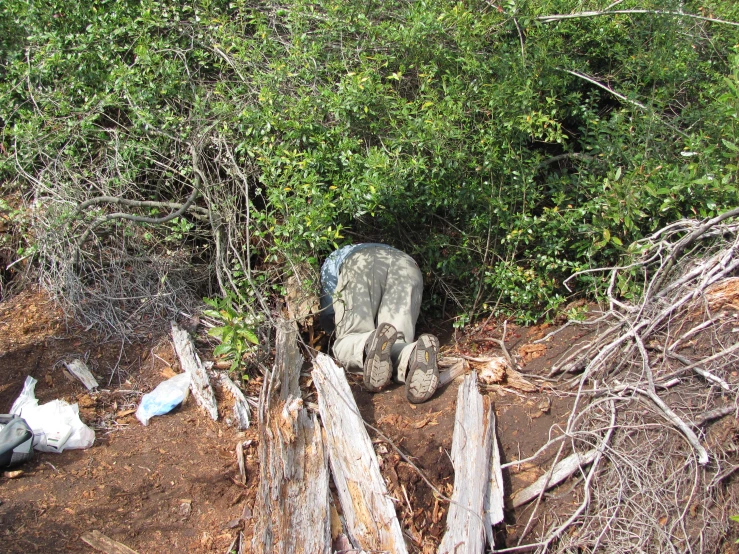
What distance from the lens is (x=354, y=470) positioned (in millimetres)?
3295

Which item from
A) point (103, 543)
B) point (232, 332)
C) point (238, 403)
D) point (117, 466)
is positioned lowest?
point (238, 403)

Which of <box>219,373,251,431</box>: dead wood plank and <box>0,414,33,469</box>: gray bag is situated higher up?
<box>0,414,33,469</box>: gray bag

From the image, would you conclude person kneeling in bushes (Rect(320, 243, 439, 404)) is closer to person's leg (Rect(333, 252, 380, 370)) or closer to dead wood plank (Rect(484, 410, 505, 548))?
person's leg (Rect(333, 252, 380, 370))

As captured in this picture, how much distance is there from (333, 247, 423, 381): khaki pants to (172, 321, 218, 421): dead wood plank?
84 cm

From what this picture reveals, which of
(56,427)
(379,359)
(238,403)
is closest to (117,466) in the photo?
(56,427)

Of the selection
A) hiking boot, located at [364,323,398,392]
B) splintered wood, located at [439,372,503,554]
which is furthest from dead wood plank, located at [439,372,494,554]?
hiking boot, located at [364,323,398,392]

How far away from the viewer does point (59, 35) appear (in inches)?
199

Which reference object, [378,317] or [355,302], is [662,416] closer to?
[378,317]

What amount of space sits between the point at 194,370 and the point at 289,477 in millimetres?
1279

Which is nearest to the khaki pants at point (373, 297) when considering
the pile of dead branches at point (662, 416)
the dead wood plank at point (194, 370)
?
the dead wood plank at point (194, 370)

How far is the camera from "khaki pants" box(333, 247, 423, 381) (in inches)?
170

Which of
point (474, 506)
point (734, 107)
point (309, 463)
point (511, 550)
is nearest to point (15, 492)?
point (309, 463)

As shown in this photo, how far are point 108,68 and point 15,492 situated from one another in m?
3.29

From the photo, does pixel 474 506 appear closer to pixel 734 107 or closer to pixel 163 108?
pixel 734 107
